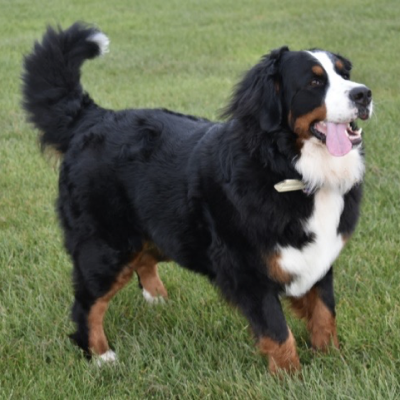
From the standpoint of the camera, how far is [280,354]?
3201mm

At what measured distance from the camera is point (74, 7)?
19.7 metres

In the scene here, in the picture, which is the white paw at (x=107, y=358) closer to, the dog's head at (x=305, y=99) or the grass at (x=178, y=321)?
the grass at (x=178, y=321)

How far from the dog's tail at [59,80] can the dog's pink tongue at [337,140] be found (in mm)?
1570

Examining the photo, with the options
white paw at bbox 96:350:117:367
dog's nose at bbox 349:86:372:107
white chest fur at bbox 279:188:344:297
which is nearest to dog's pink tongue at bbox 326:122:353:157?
dog's nose at bbox 349:86:372:107

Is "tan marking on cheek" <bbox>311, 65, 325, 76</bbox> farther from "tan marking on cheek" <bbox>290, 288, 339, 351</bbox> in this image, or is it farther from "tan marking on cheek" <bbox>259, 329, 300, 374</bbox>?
"tan marking on cheek" <bbox>259, 329, 300, 374</bbox>

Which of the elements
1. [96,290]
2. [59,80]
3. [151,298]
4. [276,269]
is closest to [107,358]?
[96,290]

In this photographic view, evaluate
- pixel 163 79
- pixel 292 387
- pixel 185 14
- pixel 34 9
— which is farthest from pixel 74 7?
pixel 292 387

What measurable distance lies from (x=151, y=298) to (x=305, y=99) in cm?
175

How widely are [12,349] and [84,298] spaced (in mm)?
492

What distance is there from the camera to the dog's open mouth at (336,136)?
9.75 ft

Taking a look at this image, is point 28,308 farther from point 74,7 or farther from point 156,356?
point 74,7

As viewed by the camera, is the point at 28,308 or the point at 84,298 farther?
the point at 28,308

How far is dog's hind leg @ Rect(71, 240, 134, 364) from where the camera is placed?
365 centimetres

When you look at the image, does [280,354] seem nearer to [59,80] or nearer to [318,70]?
[318,70]
